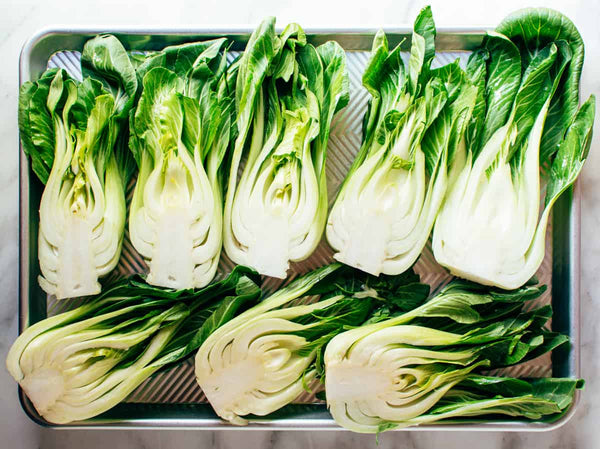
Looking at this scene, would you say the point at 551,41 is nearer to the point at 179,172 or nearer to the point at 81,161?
the point at 179,172

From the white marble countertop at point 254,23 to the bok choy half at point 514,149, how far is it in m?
0.20

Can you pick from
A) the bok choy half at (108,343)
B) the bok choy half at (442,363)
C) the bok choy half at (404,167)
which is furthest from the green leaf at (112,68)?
the bok choy half at (442,363)

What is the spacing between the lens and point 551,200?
1.22 meters

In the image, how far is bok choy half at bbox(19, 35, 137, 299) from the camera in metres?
1.21

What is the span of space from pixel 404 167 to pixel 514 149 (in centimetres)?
27

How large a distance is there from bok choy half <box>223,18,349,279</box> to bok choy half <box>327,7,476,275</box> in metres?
0.07

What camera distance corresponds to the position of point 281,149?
1209mm

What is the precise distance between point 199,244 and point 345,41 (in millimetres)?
634

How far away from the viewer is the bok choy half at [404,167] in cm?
119

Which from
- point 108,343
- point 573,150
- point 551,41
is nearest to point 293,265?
point 108,343

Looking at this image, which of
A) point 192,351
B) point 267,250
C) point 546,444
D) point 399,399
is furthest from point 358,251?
point 546,444

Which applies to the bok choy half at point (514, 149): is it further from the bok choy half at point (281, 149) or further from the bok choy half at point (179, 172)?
the bok choy half at point (179, 172)

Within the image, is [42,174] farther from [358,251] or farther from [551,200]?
[551,200]

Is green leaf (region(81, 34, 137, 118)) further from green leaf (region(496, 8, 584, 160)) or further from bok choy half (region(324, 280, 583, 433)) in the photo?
green leaf (region(496, 8, 584, 160))
